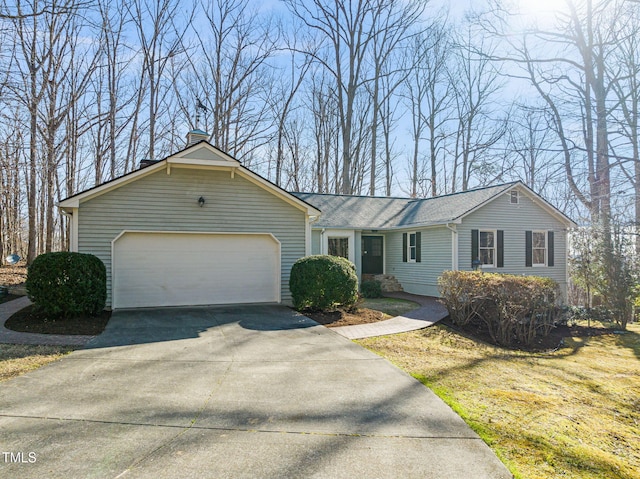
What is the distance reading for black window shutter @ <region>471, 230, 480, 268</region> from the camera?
14.6 meters

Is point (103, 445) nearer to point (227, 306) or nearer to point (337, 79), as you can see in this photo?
point (227, 306)

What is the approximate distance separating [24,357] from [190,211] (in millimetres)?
5454

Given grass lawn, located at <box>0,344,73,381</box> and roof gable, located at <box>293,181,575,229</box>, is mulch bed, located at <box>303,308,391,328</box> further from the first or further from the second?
roof gable, located at <box>293,181,575,229</box>

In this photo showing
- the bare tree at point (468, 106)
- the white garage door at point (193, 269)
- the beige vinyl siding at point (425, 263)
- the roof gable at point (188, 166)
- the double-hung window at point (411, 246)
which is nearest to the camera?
the roof gable at point (188, 166)

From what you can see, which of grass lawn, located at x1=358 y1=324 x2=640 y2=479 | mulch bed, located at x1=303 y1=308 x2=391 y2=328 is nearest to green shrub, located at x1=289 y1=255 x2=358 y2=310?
mulch bed, located at x1=303 y1=308 x2=391 y2=328

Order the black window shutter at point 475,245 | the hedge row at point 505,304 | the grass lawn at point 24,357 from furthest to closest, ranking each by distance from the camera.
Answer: the black window shutter at point 475,245, the hedge row at point 505,304, the grass lawn at point 24,357

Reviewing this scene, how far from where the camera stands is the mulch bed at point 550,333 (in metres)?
8.95

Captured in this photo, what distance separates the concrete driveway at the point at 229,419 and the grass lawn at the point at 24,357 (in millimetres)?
247

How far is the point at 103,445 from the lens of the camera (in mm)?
3410

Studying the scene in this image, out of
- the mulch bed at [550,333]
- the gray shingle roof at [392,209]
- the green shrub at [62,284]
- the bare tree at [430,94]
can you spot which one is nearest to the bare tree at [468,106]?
the bare tree at [430,94]

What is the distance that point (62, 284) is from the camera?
8.30m

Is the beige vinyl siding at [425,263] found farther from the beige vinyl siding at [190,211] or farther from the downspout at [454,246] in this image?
the beige vinyl siding at [190,211]

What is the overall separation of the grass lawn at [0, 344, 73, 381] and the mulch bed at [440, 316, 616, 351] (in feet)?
26.6

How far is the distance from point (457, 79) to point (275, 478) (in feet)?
94.3
